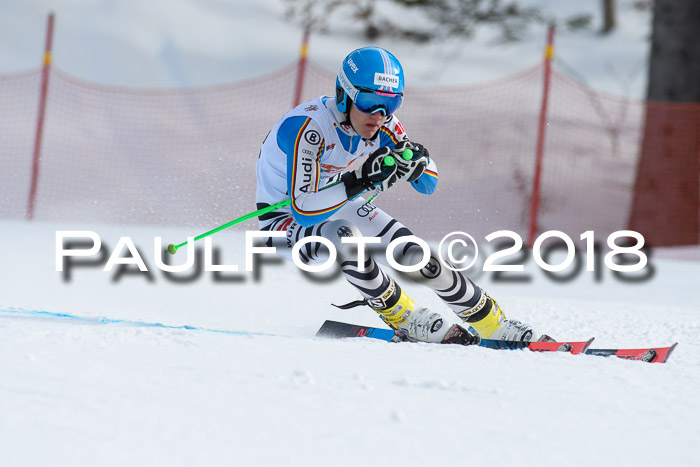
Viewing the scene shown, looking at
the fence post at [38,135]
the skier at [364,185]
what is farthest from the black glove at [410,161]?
the fence post at [38,135]

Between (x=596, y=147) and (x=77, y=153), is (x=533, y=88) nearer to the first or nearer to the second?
(x=596, y=147)

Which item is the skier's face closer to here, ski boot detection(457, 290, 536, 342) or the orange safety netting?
ski boot detection(457, 290, 536, 342)

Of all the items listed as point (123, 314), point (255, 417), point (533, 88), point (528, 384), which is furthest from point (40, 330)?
point (533, 88)

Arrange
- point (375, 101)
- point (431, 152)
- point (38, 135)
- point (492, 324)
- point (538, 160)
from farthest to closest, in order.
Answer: point (431, 152) → point (38, 135) → point (538, 160) → point (492, 324) → point (375, 101)

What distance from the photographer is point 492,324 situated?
3.46 metres

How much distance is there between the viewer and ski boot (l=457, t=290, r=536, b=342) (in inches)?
135

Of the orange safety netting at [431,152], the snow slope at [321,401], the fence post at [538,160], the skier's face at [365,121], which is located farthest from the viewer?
the fence post at [538,160]

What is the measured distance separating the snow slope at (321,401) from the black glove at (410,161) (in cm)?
72

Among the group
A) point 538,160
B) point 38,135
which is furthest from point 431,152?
point 38,135

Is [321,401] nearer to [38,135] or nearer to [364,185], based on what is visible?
[364,185]

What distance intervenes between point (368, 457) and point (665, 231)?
26.7ft

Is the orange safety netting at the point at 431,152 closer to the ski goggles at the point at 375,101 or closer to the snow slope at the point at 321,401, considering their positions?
the ski goggles at the point at 375,101

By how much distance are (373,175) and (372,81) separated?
41 centimetres

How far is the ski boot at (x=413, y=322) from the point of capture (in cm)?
344
